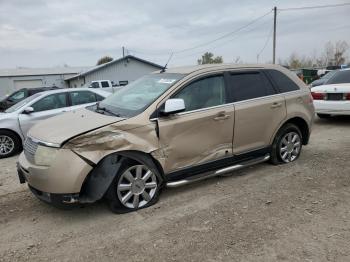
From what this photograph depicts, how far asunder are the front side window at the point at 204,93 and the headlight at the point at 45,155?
169cm

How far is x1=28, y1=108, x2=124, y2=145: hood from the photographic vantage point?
3.98 meters

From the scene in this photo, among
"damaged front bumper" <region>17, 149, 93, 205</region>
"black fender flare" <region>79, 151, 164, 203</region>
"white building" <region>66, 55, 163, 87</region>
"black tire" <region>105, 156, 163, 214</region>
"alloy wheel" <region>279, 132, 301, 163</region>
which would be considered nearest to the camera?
"damaged front bumper" <region>17, 149, 93, 205</region>

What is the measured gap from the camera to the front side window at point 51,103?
850 centimetres

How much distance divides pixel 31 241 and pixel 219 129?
2.71 metres

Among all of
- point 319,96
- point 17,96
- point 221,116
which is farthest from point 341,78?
point 17,96

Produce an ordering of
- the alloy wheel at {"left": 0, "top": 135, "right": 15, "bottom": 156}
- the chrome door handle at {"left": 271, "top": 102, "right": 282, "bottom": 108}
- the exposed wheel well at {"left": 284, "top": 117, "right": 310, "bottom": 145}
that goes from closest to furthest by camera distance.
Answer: the chrome door handle at {"left": 271, "top": 102, "right": 282, "bottom": 108} → the exposed wheel well at {"left": 284, "top": 117, "right": 310, "bottom": 145} → the alloy wheel at {"left": 0, "top": 135, "right": 15, "bottom": 156}

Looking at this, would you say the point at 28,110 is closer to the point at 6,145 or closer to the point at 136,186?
the point at 6,145

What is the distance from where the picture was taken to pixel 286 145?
5855 mm

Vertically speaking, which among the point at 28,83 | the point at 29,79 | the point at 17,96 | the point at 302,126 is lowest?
the point at 302,126

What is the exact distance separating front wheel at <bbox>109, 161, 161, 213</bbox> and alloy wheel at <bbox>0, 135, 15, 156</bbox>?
4.99 metres

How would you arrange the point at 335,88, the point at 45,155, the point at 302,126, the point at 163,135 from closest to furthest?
the point at 45,155 → the point at 163,135 → the point at 302,126 → the point at 335,88

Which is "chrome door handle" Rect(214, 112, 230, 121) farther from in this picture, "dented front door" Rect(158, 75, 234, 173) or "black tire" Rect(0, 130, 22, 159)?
"black tire" Rect(0, 130, 22, 159)

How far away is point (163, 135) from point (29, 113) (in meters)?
5.18

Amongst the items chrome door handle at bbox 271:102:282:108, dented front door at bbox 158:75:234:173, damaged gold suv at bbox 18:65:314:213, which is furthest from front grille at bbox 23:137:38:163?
chrome door handle at bbox 271:102:282:108
